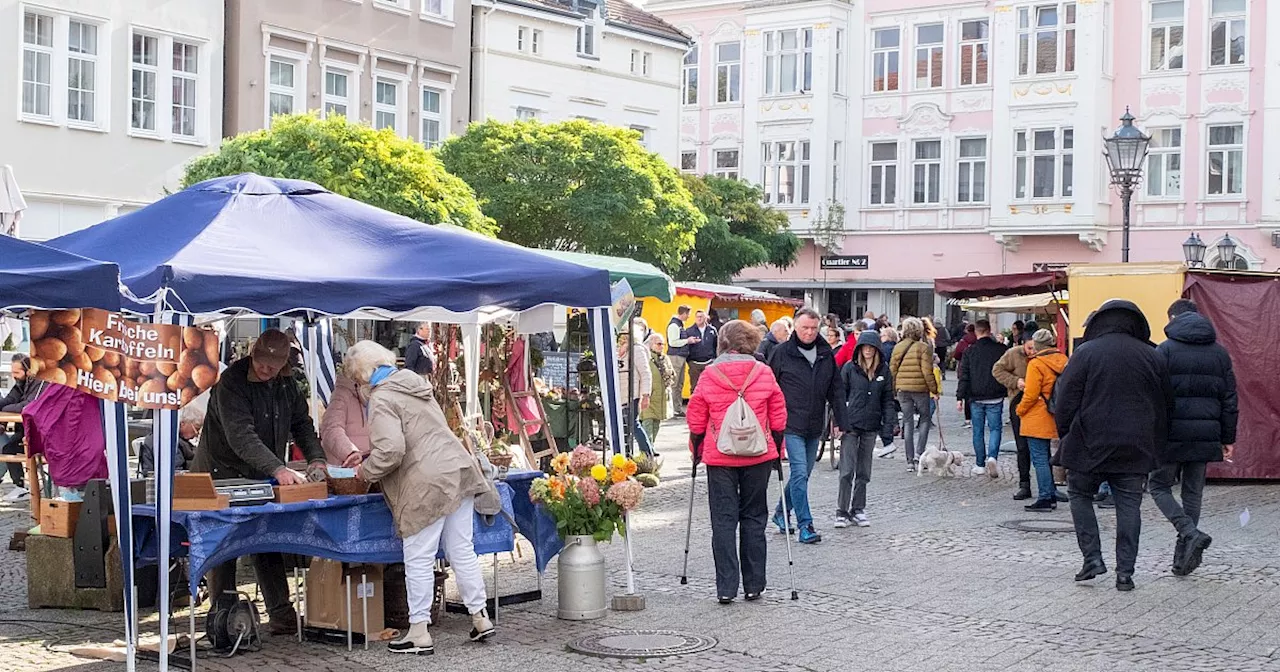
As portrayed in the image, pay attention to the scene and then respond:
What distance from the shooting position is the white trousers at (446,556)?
352 inches

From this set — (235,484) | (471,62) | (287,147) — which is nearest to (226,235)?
(235,484)

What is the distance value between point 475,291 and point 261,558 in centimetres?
197

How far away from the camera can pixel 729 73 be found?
169ft

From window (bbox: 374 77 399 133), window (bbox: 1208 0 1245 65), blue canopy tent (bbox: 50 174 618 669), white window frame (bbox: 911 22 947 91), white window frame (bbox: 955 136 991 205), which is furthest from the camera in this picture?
white window frame (bbox: 911 22 947 91)

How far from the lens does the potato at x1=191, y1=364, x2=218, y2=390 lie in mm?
8297

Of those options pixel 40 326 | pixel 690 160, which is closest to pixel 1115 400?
pixel 40 326

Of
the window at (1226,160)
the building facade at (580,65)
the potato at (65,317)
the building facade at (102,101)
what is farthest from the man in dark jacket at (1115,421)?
the window at (1226,160)

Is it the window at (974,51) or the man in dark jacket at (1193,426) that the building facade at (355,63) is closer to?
the window at (974,51)

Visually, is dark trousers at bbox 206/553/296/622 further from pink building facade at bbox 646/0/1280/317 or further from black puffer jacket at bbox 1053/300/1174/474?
pink building facade at bbox 646/0/1280/317

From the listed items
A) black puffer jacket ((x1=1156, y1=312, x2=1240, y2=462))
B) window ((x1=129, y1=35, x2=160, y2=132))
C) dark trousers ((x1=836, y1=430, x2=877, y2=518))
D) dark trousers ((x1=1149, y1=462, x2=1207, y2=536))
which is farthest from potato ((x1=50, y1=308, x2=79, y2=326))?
window ((x1=129, y1=35, x2=160, y2=132))

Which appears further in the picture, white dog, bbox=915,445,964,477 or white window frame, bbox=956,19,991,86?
white window frame, bbox=956,19,991,86

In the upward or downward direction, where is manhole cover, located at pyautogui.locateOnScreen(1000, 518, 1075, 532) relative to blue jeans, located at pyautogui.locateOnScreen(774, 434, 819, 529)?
downward

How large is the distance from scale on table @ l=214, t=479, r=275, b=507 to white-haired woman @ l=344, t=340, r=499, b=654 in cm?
52

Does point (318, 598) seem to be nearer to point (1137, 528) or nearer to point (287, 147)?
point (1137, 528)
